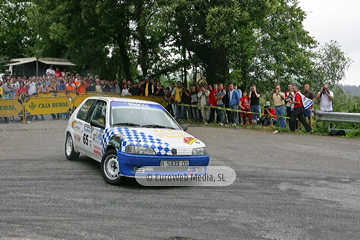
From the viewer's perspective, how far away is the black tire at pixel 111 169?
7.55 meters

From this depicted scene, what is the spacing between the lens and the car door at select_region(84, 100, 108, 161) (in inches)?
330

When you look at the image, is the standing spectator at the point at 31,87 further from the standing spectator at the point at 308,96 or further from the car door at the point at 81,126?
the car door at the point at 81,126

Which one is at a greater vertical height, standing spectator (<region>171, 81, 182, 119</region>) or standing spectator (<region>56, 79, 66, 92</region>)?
standing spectator (<region>56, 79, 66, 92</region>)

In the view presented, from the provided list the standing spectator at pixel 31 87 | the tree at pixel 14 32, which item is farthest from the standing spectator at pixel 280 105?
the tree at pixel 14 32

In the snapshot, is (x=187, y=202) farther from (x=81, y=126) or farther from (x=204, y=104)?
(x=204, y=104)

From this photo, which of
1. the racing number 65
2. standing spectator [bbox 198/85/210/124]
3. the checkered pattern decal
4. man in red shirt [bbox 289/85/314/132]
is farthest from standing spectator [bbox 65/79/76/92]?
the checkered pattern decal

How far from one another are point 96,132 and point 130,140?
143 centimetres

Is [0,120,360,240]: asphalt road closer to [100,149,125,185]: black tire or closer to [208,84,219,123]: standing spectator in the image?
[100,149,125,185]: black tire

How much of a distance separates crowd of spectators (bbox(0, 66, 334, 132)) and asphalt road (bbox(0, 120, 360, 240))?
6.54 meters

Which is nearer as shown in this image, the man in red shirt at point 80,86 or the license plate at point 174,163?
the license plate at point 174,163

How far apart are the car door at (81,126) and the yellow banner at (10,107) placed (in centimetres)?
1143

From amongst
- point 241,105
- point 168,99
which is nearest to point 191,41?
point 168,99

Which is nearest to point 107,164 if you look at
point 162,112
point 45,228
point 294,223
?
point 162,112

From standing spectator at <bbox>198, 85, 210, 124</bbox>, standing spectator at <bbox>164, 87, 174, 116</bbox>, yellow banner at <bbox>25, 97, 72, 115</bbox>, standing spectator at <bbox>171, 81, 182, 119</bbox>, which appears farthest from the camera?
standing spectator at <bbox>164, 87, 174, 116</bbox>
